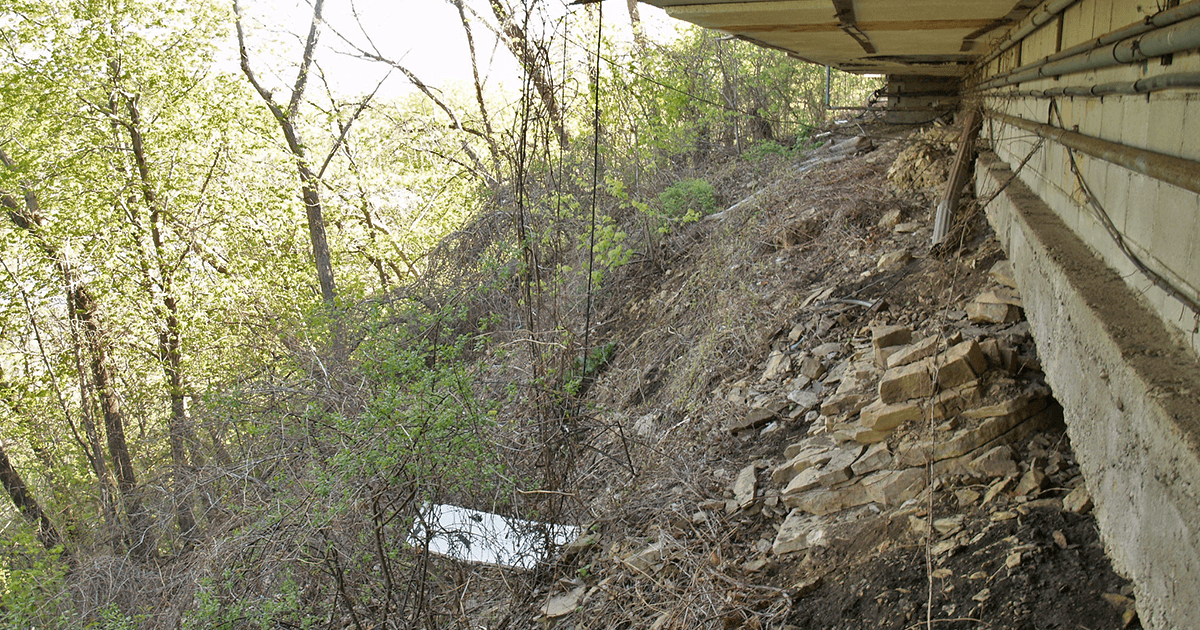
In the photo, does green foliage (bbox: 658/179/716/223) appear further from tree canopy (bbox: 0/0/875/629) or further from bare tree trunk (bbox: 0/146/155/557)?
bare tree trunk (bbox: 0/146/155/557)

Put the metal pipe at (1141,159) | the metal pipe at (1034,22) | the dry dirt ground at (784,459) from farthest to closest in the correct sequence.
Answer: 1. the metal pipe at (1034,22)
2. the dry dirt ground at (784,459)
3. the metal pipe at (1141,159)

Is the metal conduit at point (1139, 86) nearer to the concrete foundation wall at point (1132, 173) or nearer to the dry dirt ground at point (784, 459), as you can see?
the concrete foundation wall at point (1132, 173)

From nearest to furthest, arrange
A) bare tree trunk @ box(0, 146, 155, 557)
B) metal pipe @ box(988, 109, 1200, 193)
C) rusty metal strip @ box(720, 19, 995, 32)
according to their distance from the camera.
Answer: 1. metal pipe @ box(988, 109, 1200, 193)
2. rusty metal strip @ box(720, 19, 995, 32)
3. bare tree trunk @ box(0, 146, 155, 557)

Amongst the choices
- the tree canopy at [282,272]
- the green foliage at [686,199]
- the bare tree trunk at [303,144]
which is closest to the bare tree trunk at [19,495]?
the tree canopy at [282,272]

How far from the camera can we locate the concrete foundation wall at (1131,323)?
69.8 inches

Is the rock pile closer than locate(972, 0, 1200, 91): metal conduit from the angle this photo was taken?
No

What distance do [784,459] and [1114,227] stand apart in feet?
6.95

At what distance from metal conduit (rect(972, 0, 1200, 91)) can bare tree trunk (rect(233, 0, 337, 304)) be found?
13.2m

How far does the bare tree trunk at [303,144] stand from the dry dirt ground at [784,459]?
7790mm

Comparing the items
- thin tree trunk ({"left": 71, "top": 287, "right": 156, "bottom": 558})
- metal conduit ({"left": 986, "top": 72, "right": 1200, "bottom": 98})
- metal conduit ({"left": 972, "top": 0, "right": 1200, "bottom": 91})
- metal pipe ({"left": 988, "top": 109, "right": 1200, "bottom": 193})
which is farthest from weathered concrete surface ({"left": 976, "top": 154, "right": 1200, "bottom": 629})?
thin tree trunk ({"left": 71, "top": 287, "right": 156, "bottom": 558})

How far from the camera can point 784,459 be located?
14.1 ft

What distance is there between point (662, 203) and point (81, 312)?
888cm

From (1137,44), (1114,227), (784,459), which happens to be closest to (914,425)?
(784,459)

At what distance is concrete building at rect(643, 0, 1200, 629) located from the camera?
1.86 meters
